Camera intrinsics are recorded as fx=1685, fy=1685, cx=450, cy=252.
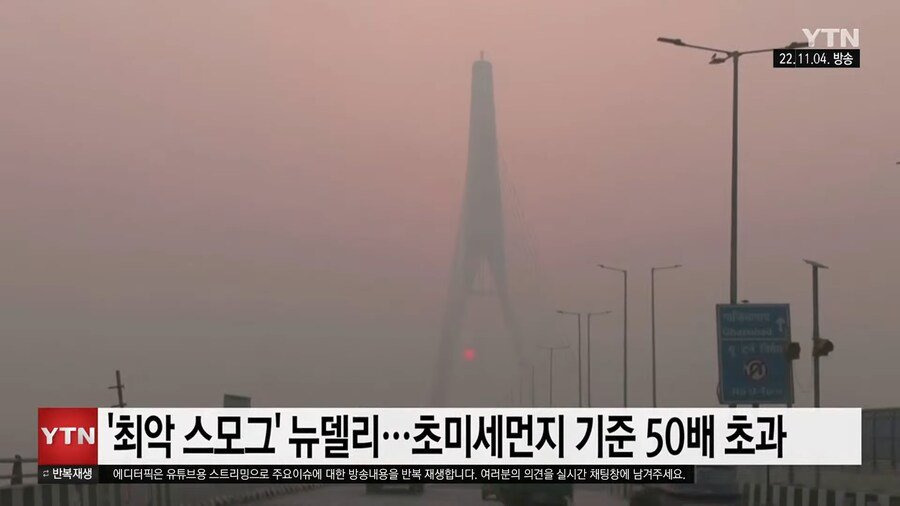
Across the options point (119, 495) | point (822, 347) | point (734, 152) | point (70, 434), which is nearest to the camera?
point (70, 434)

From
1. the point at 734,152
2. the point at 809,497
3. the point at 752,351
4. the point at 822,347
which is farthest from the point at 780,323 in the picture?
the point at 734,152

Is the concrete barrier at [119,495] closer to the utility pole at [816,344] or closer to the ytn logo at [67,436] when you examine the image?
the ytn logo at [67,436]

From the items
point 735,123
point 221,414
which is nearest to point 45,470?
point 221,414

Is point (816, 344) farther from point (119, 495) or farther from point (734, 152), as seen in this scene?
point (119, 495)

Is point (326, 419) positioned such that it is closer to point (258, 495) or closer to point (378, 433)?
point (378, 433)

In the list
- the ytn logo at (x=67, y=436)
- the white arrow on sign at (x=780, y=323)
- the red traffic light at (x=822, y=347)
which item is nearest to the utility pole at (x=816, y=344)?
the red traffic light at (x=822, y=347)

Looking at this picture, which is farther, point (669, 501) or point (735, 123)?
point (735, 123)

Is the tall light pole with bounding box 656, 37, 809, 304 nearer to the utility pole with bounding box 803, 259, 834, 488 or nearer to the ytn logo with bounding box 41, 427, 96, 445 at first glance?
the utility pole with bounding box 803, 259, 834, 488
